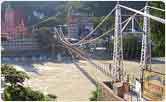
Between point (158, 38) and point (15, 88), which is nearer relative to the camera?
point (15, 88)

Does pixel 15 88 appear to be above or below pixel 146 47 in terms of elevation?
below

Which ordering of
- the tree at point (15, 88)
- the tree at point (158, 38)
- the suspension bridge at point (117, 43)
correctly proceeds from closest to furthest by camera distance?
the tree at point (15, 88), the suspension bridge at point (117, 43), the tree at point (158, 38)

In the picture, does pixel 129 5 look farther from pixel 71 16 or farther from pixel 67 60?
pixel 67 60

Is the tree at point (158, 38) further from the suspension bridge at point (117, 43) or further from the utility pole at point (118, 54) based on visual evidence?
the utility pole at point (118, 54)

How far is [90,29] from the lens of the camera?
116 inches

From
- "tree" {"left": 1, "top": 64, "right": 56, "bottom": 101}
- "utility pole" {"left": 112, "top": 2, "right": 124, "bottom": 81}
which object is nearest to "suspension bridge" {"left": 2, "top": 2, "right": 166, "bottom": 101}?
"utility pole" {"left": 112, "top": 2, "right": 124, "bottom": 81}

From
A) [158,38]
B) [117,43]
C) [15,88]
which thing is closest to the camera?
[15,88]

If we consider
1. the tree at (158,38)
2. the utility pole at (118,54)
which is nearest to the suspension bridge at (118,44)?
the utility pole at (118,54)

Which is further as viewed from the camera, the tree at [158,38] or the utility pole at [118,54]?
the tree at [158,38]

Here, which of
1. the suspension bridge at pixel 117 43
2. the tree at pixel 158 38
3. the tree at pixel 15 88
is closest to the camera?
the tree at pixel 15 88

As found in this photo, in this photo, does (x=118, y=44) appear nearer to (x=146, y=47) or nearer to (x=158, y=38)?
(x=146, y=47)

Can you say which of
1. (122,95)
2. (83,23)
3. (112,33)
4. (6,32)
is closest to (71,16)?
(83,23)

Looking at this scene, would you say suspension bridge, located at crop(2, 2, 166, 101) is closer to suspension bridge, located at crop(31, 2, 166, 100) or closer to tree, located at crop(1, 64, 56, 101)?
suspension bridge, located at crop(31, 2, 166, 100)

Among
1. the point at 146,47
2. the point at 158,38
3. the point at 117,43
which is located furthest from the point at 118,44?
the point at 158,38
